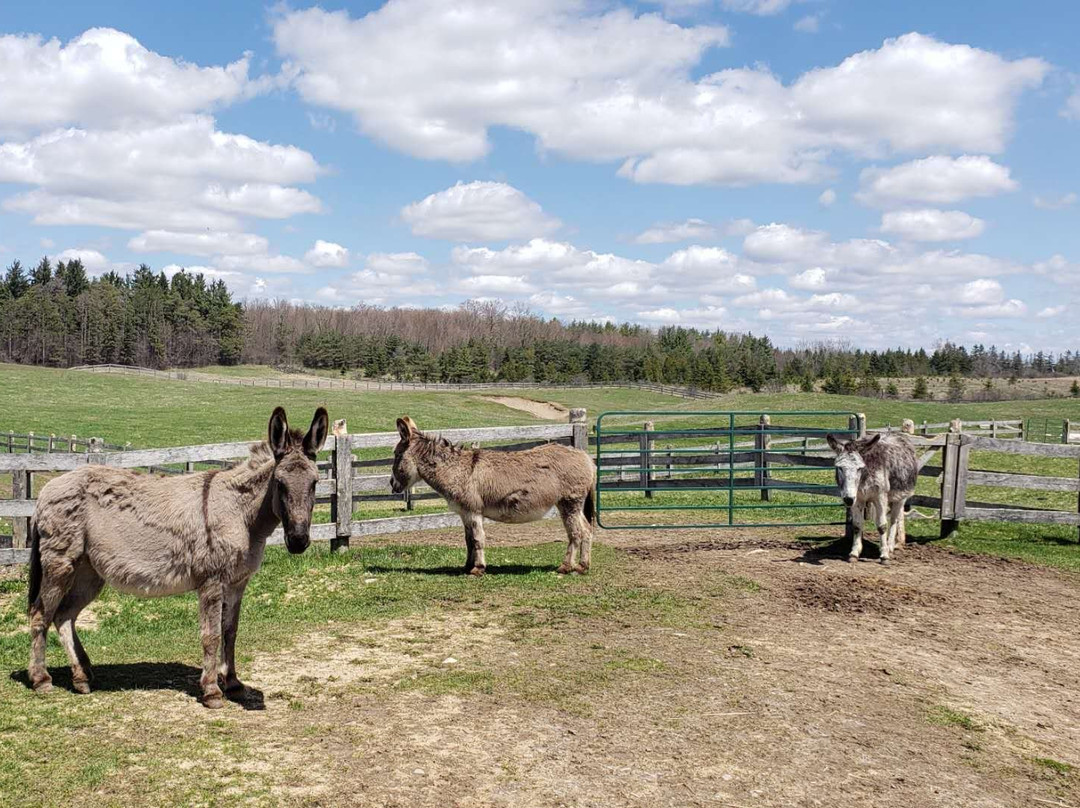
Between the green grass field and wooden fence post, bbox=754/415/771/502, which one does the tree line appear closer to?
the green grass field

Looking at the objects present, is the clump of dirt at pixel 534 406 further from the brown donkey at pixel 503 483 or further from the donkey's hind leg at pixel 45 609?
the donkey's hind leg at pixel 45 609

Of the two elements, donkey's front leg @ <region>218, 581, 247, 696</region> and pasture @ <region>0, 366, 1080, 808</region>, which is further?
donkey's front leg @ <region>218, 581, 247, 696</region>

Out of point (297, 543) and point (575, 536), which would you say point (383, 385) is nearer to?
point (575, 536)

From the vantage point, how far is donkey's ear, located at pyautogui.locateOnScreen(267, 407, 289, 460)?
5820mm

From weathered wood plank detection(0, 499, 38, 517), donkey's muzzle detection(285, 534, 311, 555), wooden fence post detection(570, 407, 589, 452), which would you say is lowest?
weathered wood plank detection(0, 499, 38, 517)

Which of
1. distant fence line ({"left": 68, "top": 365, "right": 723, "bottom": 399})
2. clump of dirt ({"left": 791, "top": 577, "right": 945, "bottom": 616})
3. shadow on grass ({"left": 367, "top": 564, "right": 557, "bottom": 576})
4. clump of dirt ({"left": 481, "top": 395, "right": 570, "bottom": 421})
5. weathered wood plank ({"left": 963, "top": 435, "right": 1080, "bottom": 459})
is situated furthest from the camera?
distant fence line ({"left": 68, "top": 365, "right": 723, "bottom": 399})

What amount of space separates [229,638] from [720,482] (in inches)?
468

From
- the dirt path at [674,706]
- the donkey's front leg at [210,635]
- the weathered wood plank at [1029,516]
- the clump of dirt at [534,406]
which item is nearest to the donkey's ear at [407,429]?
the dirt path at [674,706]

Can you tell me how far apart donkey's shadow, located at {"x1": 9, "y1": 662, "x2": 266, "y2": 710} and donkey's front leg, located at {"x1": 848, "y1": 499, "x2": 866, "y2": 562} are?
8953 mm

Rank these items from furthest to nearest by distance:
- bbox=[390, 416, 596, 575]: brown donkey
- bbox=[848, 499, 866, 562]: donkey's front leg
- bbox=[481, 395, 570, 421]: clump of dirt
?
bbox=[481, 395, 570, 421]: clump of dirt < bbox=[848, 499, 866, 562]: donkey's front leg < bbox=[390, 416, 596, 575]: brown donkey

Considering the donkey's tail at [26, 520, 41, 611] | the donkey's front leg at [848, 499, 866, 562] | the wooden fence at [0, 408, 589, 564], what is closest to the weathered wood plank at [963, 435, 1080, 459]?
the donkey's front leg at [848, 499, 866, 562]

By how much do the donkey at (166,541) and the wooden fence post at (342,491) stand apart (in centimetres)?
533

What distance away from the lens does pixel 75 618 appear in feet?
20.4

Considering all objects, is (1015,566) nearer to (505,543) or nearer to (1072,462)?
(505,543)
